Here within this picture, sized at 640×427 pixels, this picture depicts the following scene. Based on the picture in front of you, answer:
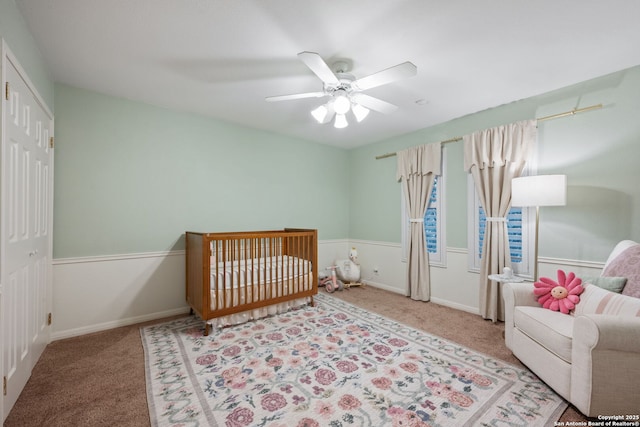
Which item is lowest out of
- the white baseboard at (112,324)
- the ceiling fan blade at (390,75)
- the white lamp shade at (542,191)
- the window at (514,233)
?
the white baseboard at (112,324)

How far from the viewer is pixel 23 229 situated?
1.73 meters

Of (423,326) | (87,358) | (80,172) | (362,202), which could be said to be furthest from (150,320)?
(362,202)

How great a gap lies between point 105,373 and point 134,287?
1082 millimetres

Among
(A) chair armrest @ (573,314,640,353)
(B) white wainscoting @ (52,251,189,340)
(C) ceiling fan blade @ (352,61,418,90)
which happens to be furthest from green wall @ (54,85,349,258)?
(A) chair armrest @ (573,314,640,353)

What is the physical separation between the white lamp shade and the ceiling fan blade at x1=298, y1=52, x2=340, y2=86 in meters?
1.88

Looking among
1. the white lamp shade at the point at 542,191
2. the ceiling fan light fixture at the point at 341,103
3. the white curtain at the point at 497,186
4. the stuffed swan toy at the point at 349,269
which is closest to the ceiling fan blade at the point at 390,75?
the ceiling fan light fixture at the point at 341,103

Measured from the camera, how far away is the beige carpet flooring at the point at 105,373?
1.50 m

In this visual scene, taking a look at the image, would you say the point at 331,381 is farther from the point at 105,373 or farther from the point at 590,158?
the point at 590,158

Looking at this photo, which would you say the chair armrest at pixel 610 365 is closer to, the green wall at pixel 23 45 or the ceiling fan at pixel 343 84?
the ceiling fan at pixel 343 84

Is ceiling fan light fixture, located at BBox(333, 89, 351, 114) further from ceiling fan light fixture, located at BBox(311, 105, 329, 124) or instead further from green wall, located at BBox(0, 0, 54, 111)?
green wall, located at BBox(0, 0, 54, 111)

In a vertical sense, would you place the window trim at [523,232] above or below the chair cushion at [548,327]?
above

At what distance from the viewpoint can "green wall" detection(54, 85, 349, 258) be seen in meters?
2.55

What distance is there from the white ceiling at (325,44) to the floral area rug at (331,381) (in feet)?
7.71

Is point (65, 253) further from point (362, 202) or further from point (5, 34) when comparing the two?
point (362, 202)
